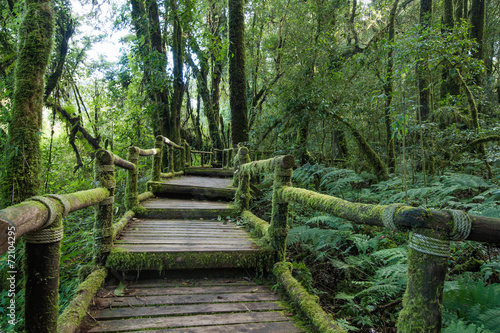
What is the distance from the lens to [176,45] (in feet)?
28.6

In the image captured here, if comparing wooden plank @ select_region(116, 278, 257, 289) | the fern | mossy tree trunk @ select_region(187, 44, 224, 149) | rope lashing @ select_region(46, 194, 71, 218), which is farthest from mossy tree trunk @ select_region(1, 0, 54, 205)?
mossy tree trunk @ select_region(187, 44, 224, 149)

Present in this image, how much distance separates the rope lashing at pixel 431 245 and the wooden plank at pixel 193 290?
69.0 inches

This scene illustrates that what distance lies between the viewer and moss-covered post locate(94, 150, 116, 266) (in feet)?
8.91

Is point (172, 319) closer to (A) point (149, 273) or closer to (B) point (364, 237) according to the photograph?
(A) point (149, 273)

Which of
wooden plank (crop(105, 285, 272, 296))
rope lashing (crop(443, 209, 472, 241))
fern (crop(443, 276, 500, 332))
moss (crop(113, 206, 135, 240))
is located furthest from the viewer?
moss (crop(113, 206, 135, 240))

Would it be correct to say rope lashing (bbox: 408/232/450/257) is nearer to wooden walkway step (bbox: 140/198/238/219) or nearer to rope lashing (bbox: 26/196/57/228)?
rope lashing (bbox: 26/196/57/228)

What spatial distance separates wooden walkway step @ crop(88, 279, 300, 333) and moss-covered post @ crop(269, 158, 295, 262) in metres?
0.45

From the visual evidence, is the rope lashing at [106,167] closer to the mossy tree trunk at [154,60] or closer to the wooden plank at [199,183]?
the wooden plank at [199,183]

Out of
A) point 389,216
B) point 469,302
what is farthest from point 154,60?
point 469,302

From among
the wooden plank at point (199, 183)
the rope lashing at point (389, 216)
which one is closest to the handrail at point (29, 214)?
the rope lashing at point (389, 216)

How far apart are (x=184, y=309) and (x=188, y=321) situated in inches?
7.3

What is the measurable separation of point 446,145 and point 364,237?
3946 millimetres

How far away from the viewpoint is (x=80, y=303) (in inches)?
79.8

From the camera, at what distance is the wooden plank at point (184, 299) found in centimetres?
227
